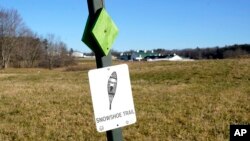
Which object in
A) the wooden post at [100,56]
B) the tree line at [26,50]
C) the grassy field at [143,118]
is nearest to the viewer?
the wooden post at [100,56]

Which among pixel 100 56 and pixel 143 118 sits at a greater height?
pixel 100 56

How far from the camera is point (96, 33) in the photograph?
9.23ft

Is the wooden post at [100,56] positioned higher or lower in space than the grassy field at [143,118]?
higher

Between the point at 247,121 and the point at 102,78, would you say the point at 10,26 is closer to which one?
the point at 247,121

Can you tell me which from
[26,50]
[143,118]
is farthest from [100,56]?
[26,50]

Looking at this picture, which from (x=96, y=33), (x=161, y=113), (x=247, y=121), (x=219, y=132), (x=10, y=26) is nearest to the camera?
(x=96, y=33)

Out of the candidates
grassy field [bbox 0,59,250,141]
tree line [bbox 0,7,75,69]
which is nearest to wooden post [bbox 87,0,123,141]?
grassy field [bbox 0,59,250,141]

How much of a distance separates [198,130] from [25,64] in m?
84.4

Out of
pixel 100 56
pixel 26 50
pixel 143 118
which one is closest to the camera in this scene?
pixel 100 56

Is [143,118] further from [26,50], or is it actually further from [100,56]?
[26,50]

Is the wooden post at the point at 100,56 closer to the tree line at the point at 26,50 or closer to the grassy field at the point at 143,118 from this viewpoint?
the grassy field at the point at 143,118

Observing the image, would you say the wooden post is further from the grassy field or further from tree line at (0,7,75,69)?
tree line at (0,7,75,69)

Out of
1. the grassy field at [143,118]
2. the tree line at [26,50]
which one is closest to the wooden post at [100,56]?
the grassy field at [143,118]

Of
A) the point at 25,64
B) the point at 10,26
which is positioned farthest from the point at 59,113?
the point at 25,64
